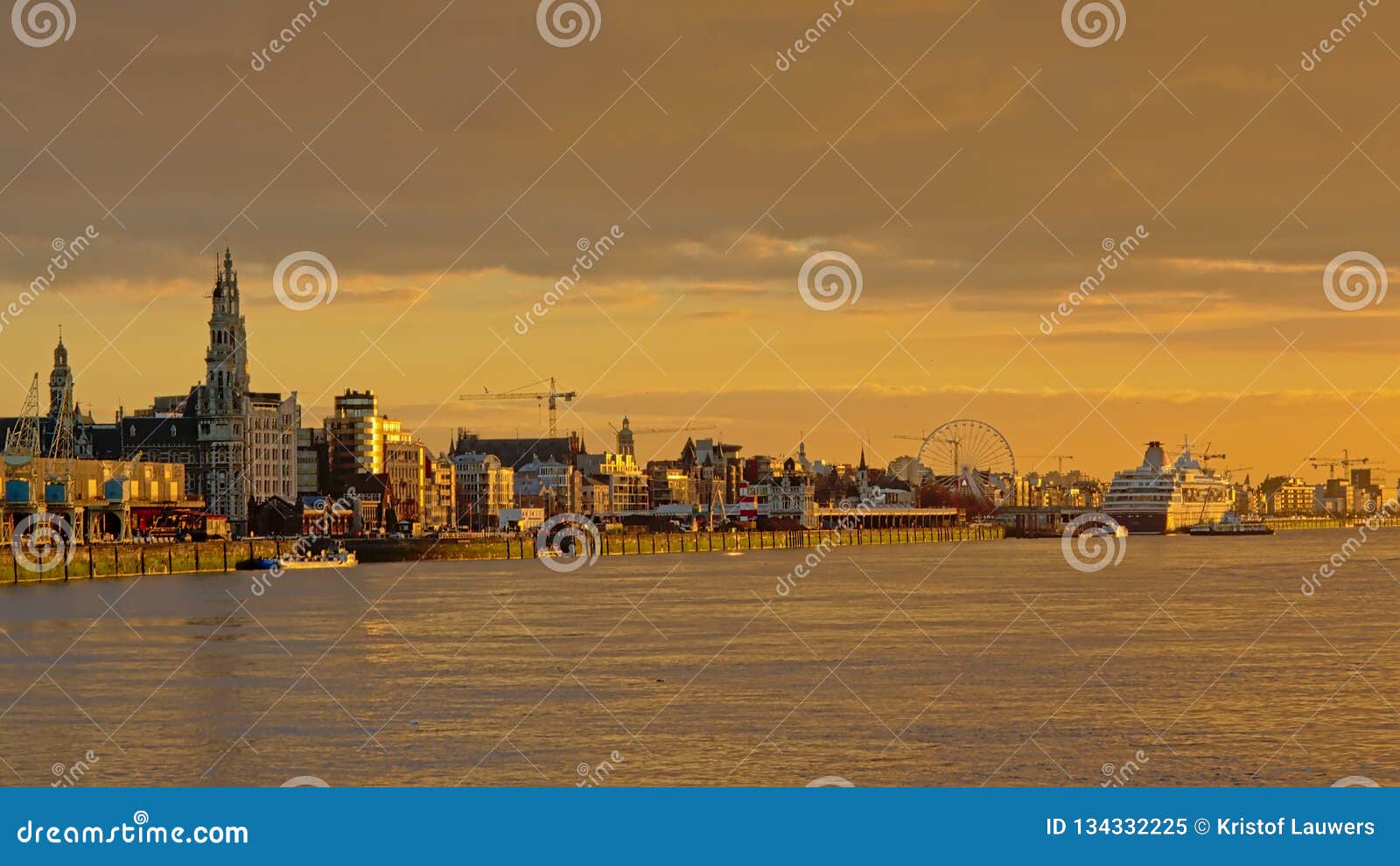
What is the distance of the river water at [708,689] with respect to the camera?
3069cm

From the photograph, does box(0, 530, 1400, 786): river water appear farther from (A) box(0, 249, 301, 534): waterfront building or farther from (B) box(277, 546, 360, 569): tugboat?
(A) box(0, 249, 301, 534): waterfront building

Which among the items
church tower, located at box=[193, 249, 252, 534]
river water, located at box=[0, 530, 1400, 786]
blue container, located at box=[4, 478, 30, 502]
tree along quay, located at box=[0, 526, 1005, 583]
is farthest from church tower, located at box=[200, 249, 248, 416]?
river water, located at box=[0, 530, 1400, 786]

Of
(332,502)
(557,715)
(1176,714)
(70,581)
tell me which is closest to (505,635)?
(557,715)

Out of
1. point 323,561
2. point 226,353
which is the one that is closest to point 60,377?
point 226,353

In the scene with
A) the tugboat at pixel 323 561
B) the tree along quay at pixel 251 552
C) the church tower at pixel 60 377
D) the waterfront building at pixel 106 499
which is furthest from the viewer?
the church tower at pixel 60 377

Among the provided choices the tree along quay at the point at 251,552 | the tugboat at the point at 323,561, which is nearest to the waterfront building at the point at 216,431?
the tree along quay at the point at 251,552

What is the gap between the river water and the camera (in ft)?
101

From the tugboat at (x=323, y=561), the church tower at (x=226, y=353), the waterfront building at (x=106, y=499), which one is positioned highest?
the church tower at (x=226, y=353)

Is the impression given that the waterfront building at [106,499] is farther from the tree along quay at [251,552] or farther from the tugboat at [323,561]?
the tugboat at [323,561]

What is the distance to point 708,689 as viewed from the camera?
1602 inches

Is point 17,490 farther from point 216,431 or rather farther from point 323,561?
point 216,431

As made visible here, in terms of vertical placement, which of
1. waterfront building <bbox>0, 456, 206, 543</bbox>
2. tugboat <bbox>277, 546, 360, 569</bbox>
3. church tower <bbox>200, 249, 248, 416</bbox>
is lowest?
tugboat <bbox>277, 546, 360, 569</bbox>

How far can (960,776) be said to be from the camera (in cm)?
2936

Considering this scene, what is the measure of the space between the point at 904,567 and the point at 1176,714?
8777 cm
